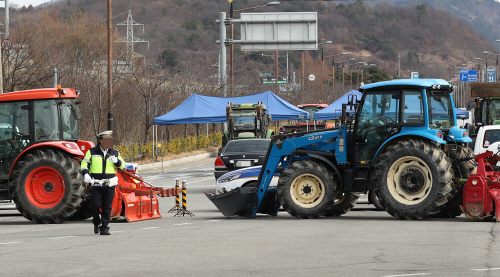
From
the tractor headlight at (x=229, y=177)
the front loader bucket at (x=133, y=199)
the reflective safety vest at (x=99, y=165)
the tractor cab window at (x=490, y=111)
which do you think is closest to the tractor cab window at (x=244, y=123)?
the tractor cab window at (x=490, y=111)

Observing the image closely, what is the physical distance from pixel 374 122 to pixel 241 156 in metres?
8.26

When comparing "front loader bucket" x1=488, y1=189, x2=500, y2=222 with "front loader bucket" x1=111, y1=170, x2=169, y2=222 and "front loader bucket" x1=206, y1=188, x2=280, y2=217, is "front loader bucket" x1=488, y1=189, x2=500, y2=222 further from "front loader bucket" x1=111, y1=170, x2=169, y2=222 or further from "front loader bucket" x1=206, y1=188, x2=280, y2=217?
"front loader bucket" x1=111, y1=170, x2=169, y2=222

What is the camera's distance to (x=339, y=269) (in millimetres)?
8945

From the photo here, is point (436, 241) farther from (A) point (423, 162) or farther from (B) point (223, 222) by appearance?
(B) point (223, 222)

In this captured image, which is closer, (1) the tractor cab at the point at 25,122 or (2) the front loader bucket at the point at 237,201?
(2) the front loader bucket at the point at 237,201

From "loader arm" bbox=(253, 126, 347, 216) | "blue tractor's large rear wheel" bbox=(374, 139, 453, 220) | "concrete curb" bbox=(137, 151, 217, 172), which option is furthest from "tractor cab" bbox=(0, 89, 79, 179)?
"concrete curb" bbox=(137, 151, 217, 172)

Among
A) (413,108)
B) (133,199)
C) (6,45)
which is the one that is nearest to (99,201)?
(133,199)

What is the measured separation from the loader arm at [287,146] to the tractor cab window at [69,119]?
4.01 metres

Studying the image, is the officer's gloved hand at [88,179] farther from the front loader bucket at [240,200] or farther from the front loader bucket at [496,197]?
the front loader bucket at [496,197]

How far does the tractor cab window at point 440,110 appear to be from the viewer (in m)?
14.5

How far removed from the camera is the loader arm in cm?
1490

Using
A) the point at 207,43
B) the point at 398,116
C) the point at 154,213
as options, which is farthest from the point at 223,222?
the point at 207,43

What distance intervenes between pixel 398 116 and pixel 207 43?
156 meters

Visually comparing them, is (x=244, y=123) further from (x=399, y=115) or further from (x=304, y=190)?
(x=399, y=115)
